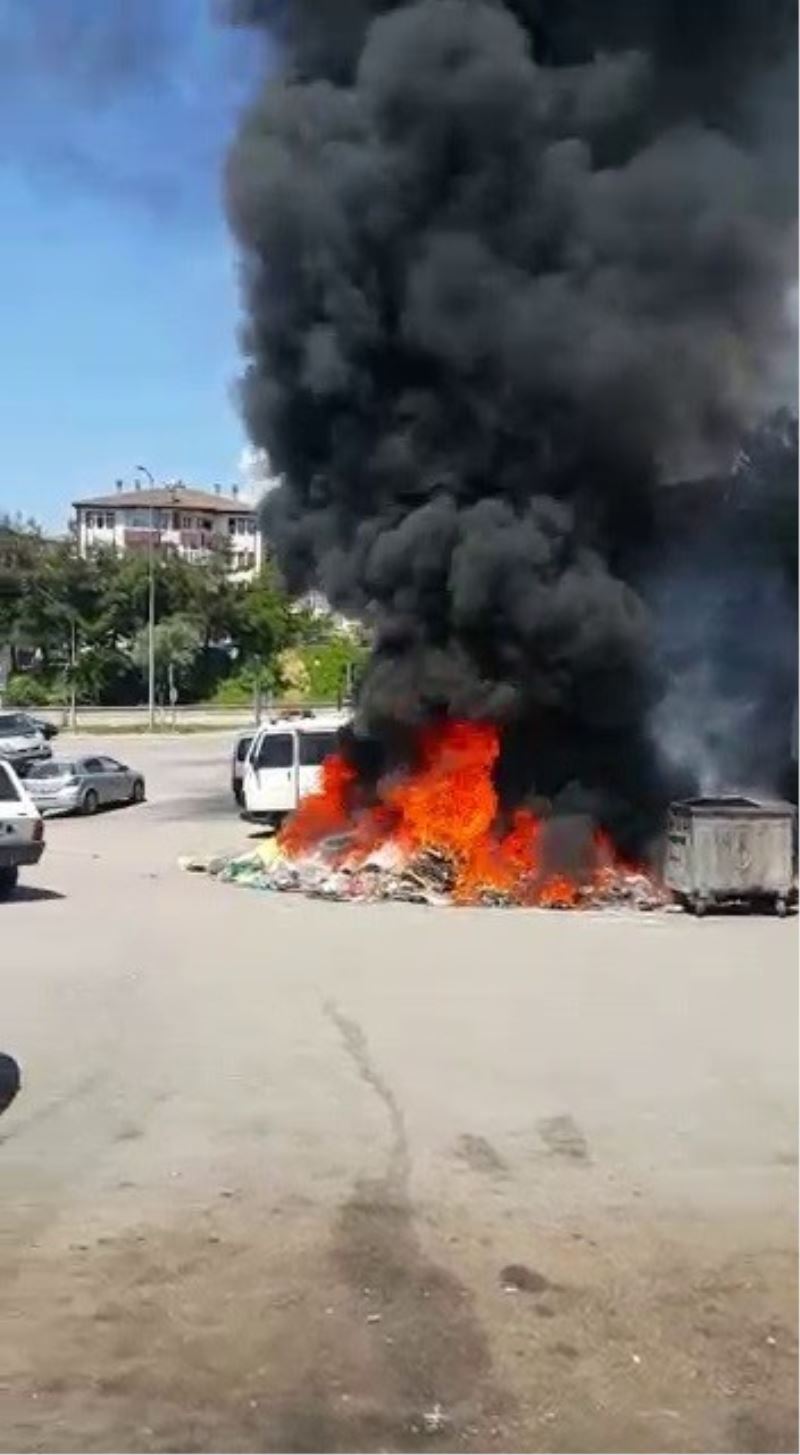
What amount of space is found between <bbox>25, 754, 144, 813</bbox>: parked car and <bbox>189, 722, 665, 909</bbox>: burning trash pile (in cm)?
860

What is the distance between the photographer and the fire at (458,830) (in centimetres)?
1820

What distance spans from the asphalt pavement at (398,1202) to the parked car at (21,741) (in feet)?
→ 73.5

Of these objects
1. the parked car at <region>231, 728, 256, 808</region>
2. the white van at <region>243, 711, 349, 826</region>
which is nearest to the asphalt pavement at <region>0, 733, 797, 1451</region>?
the white van at <region>243, 711, 349, 826</region>

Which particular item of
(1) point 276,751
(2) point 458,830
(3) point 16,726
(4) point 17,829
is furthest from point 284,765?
(3) point 16,726

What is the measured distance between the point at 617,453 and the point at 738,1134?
1390cm

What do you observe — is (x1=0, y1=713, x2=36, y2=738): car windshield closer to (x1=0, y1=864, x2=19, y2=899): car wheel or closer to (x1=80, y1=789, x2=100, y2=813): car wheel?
(x1=80, y1=789, x2=100, y2=813): car wheel

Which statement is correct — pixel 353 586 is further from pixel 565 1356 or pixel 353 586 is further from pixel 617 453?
pixel 565 1356

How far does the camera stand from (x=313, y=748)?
25781 millimetres

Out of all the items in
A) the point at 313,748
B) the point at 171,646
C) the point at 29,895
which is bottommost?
the point at 29,895

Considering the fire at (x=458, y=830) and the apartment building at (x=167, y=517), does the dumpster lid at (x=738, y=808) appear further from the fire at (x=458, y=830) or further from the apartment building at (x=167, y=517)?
the apartment building at (x=167, y=517)

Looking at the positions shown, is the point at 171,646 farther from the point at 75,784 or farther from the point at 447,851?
the point at 447,851

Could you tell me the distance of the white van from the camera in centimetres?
2566

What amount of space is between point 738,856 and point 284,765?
10580 mm

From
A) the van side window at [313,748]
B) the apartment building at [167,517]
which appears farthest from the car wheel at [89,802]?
the apartment building at [167,517]
